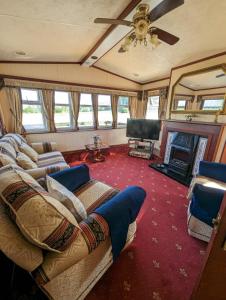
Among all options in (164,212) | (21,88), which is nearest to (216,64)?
(164,212)

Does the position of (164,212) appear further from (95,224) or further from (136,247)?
(95,224)

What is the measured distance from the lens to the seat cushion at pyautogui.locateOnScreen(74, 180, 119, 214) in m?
1.52

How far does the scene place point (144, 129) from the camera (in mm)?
4289

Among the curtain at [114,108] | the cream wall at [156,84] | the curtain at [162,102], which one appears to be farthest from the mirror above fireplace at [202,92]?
the curtain at [114,108]

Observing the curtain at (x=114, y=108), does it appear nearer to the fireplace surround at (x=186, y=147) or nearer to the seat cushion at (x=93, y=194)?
the fireplace surround at (x=186, y=147)

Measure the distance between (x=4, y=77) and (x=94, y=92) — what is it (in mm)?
2248

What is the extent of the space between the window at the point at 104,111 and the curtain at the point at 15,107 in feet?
7.45

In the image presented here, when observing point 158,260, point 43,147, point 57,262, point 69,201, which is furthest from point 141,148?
point 57,262

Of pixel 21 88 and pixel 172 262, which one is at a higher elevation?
pixel 21 88

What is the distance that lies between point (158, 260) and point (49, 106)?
13.0 ft

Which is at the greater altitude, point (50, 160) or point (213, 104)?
point (213, 104)

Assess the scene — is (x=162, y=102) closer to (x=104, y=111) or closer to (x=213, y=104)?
(x=213, y=104)

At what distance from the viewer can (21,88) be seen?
134 inches

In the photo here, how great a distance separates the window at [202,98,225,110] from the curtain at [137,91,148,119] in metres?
2.46
